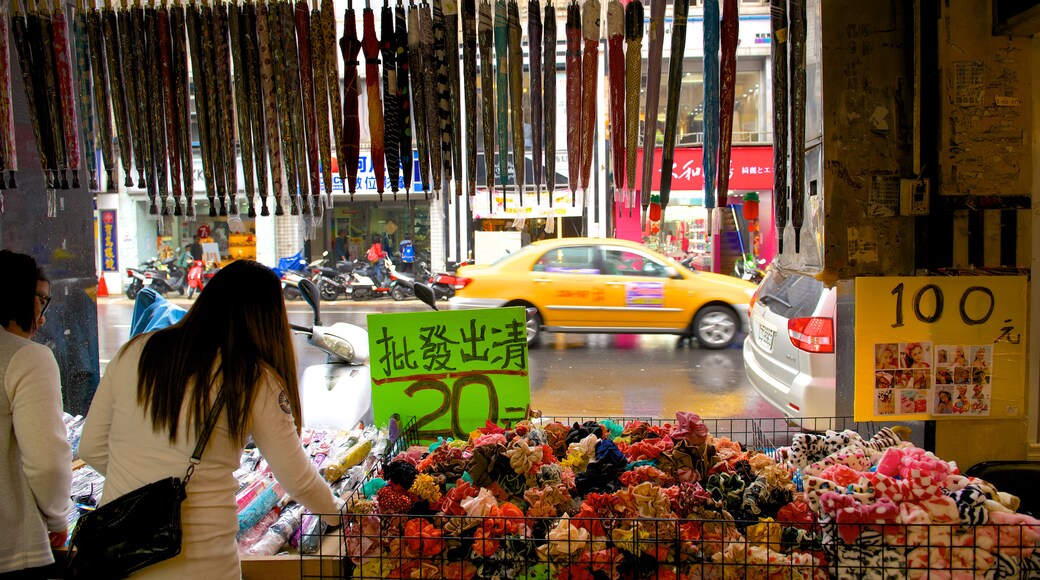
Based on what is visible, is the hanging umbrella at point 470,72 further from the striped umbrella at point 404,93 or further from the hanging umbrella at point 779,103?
the hanging umbrella at point 779,103

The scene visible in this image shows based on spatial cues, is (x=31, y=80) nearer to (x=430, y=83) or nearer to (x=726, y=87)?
(x=430, y=83)

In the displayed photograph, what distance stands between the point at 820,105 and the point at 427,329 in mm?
1474

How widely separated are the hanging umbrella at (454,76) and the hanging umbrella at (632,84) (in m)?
0.54

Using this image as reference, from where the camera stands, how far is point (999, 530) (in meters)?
1.46

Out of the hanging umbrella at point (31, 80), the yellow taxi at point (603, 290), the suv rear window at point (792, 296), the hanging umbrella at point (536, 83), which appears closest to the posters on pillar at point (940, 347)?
the hanging umbrella at point (536, 83)

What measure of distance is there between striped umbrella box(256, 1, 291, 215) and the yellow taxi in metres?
4.71

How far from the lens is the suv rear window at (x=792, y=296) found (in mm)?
4102

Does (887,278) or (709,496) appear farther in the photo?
(887,278)

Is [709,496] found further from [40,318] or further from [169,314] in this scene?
[169,314]

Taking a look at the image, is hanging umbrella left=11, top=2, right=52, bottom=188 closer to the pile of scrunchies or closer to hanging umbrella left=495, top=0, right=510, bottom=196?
hanging umbrella left=495, top=0, right=510, bottom=196

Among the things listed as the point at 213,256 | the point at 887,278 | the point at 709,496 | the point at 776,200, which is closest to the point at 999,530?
the point at 709,496

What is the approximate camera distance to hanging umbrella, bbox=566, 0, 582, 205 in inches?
83.6

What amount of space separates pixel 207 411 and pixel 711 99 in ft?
5.37

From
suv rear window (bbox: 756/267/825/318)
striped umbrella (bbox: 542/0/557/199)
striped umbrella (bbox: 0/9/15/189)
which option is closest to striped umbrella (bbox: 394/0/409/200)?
striped umbrella (bbox: 542/0/557/199)
